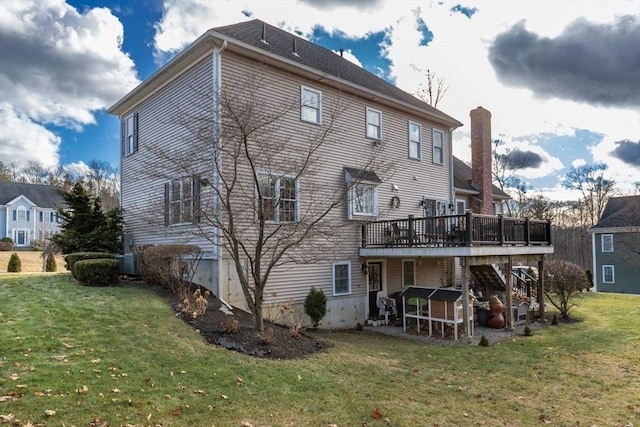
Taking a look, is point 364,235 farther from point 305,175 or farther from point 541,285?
point 541,285

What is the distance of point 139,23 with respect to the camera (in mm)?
14914

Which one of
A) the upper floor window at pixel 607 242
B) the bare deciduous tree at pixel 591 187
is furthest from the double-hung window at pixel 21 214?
the bare deciduous tree at pixel 591 187

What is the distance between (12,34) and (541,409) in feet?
63.2

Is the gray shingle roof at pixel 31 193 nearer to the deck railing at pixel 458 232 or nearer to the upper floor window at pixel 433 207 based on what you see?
the upper floor window at pixel 433 207

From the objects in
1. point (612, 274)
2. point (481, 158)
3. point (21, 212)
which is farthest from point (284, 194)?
point (21, 212)

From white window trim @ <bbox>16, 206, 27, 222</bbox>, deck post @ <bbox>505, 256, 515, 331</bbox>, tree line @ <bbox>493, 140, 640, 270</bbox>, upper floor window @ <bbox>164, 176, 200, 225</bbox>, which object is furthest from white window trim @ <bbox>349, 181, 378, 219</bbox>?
white window trim @ <bbox>16, 206, 27, 222</bbox>

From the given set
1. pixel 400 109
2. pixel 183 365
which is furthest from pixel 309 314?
pixel 400 109

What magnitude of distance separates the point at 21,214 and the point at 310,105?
44578mm

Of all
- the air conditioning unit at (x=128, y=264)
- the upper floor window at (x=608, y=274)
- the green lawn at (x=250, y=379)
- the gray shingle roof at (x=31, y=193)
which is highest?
the gray shingle roof at (x=31, y=193)

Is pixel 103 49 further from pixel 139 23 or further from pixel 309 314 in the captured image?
pixel 309 314

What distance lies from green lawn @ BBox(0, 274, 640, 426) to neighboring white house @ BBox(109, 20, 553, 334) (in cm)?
284

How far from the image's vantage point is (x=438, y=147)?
17.8 m

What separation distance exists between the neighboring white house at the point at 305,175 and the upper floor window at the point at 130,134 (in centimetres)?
5

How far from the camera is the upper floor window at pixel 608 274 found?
28594 millimetres
